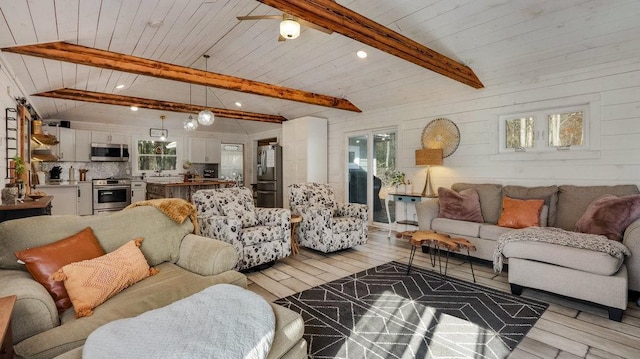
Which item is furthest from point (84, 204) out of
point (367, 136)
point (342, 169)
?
point (367, 136)

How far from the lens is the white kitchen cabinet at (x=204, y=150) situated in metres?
8.81

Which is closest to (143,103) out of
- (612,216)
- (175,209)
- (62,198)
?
(62,198)

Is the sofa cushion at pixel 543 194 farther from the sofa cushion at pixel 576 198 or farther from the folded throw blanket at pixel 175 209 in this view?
the folded throw blanket at pixel 175 209

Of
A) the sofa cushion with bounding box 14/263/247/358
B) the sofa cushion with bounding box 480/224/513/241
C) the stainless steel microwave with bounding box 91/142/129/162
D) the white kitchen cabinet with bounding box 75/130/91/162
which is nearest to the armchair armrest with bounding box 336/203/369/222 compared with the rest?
the sofa cushion with bounding box 480/224/513/241

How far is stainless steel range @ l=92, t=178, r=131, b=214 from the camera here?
708cm

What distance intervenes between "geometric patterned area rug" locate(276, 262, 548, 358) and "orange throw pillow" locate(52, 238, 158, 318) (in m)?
1.21

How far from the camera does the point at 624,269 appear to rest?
263 centimetres

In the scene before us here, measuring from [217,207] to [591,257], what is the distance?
3652mm

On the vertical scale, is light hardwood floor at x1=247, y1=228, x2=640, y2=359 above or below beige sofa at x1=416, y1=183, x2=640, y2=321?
below

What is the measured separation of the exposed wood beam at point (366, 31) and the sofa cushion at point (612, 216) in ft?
6.87

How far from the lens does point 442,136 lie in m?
5.13

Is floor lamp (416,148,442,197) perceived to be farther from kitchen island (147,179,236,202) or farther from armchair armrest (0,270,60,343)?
kitchen island (147,179,236,202)

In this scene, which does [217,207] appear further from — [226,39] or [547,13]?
[547,13]

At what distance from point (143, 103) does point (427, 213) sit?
5761 millimetres
